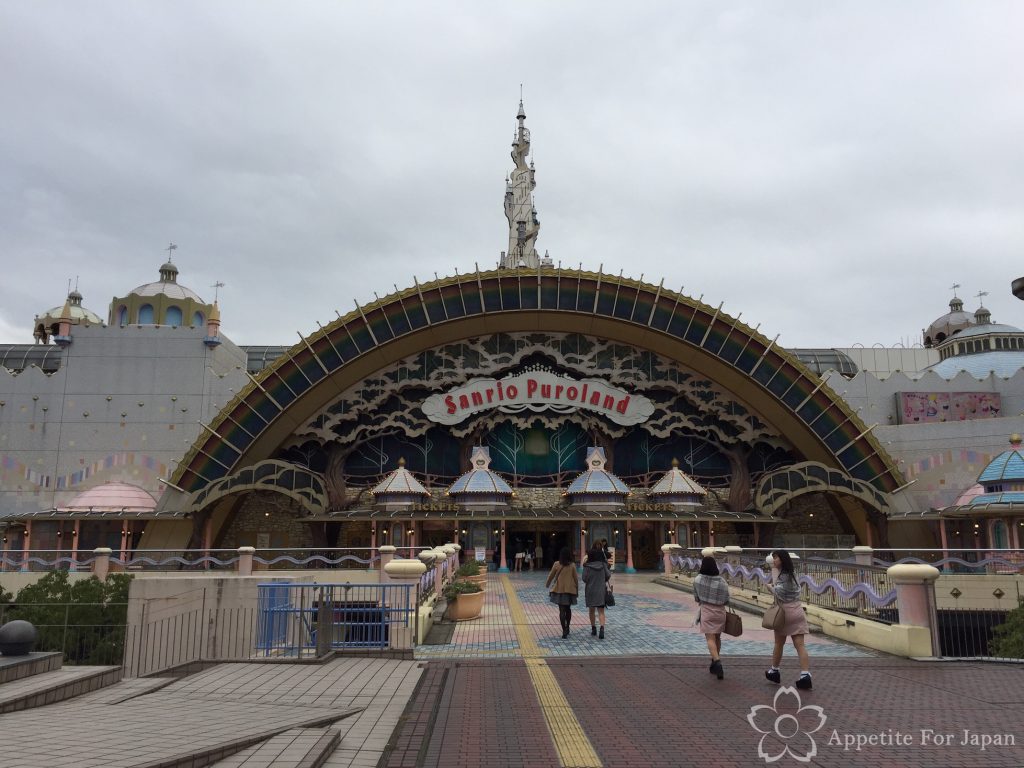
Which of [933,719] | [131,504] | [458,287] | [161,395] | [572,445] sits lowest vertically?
[933,719]

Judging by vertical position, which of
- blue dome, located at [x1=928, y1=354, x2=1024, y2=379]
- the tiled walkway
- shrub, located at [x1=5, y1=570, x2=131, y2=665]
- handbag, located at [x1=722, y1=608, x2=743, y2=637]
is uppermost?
blue dome, located at [x1=928, y1=354, x2=1024, y2=379]

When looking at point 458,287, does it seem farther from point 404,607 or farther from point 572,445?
point 404,607

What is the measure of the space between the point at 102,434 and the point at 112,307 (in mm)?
12749

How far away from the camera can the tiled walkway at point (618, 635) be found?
45.7ft

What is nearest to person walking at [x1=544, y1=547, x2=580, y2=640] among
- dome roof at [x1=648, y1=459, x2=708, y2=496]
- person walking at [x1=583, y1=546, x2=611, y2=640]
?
person walking at [x1=583, y1=546, x2=611, y2=640]

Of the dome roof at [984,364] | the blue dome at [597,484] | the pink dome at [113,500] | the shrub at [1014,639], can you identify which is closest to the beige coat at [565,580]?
the shrub at [1014,639]

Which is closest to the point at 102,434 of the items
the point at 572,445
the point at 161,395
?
the point at 161,395

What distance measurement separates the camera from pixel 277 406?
131ft

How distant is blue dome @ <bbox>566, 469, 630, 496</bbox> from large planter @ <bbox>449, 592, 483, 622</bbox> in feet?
68.9

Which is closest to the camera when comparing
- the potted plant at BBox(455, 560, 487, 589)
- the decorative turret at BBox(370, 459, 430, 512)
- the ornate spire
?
the potted plant at BBox(455, 560, 487, 589)

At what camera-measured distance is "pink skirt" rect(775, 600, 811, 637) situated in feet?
34.3

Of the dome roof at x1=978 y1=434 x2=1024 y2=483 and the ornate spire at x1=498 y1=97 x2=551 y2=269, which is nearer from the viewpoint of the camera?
the dome roof at x1=978 y1=434 x2=1024 y2=483

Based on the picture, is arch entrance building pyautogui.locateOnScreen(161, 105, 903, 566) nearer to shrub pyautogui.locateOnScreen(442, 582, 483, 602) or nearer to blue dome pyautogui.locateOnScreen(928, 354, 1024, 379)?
blue dome pyautogui.locateOnScreen(928, 354, 1024, 379)

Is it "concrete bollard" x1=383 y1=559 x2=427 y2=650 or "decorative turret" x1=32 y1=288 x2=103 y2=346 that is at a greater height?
"decorative turret" x1=32 y1=288 x2=103 y2=346
